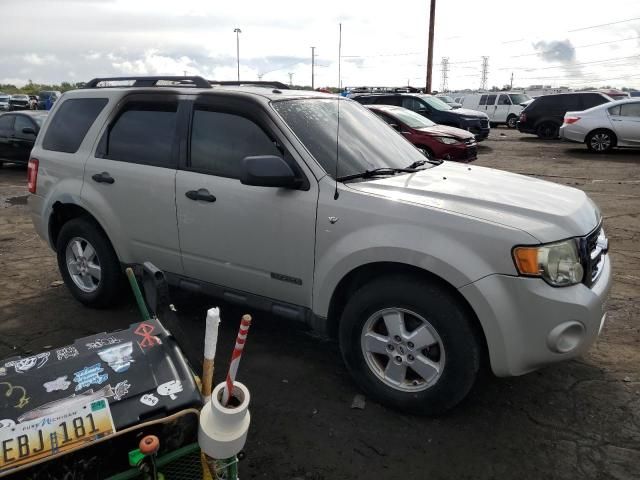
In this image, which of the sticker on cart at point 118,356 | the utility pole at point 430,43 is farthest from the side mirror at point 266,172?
the utility pole at point 430,43

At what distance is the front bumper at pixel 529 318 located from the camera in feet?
8.34

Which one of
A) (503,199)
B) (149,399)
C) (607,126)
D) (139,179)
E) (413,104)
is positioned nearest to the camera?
(149,399)

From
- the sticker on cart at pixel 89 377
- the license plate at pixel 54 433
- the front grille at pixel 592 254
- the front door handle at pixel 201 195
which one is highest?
the front door handle at pixel 201 195

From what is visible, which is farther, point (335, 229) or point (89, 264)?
point (89, 264)

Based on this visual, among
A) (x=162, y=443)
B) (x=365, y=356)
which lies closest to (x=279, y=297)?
(x=365, y=356)

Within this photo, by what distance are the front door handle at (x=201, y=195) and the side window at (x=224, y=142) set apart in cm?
14

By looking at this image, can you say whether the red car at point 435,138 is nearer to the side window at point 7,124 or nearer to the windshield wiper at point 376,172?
the windshield wiper at point 376,172

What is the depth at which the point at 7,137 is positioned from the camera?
12734 millimetres

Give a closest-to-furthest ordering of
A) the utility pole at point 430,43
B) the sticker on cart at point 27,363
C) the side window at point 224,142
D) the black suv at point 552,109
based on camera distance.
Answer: the sticker on cart at point 27,363, the side window at point 224,142, the black suv at point 552,109, the utility pole at point 430,43

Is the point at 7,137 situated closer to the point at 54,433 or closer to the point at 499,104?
the point at 54,433

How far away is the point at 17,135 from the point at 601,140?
1550 cm

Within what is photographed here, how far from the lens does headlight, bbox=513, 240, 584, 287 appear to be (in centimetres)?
252

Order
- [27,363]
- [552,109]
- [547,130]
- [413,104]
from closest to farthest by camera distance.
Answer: [27,363]
[413,104]
[552,109]
[547,130]

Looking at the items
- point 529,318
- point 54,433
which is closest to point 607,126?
point 529,318
